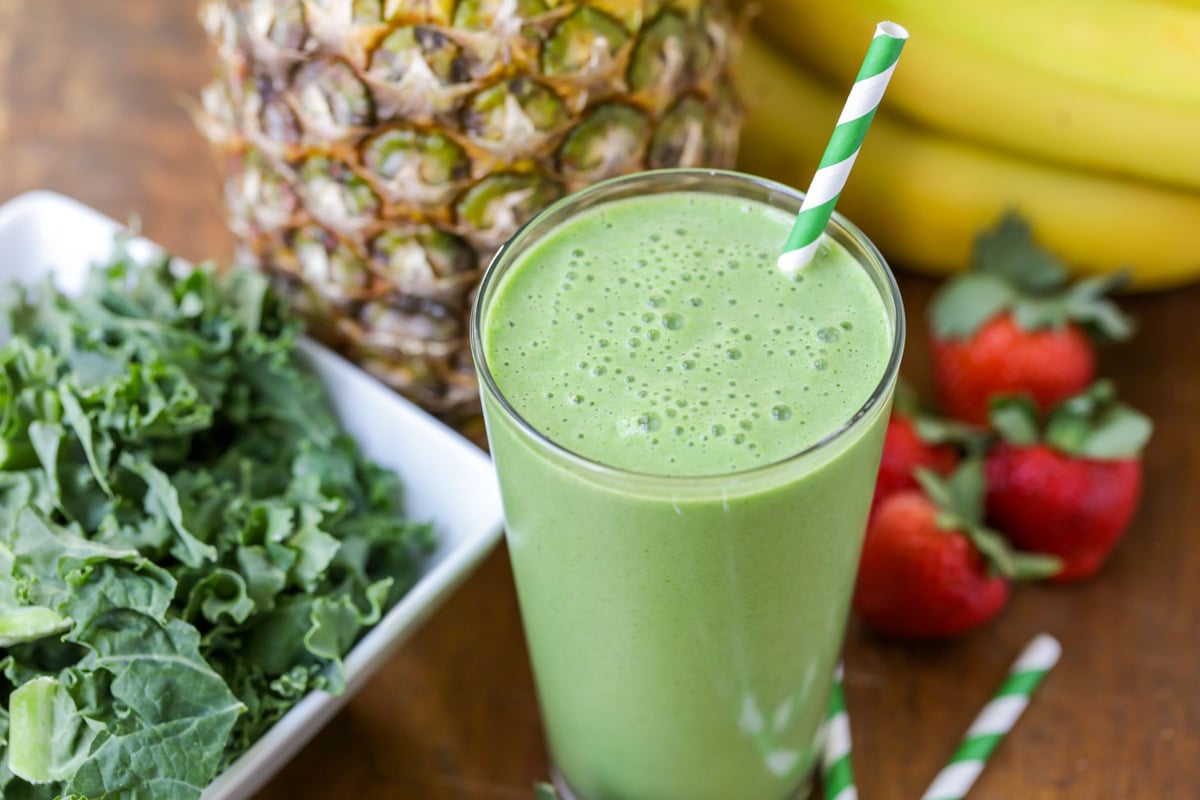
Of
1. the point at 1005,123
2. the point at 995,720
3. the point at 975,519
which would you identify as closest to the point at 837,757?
the point at 995,720

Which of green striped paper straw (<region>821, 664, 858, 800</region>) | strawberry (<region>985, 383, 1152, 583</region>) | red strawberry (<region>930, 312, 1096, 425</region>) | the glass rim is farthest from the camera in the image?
red strawberry (<region>930, 312, 1096, 425</region>)

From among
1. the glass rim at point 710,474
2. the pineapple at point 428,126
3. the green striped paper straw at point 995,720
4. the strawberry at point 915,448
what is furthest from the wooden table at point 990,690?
the glass rim at point 710,474

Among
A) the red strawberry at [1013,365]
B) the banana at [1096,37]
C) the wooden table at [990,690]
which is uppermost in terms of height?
the banana at [1096,37]

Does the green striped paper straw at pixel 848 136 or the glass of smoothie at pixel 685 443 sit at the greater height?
the green striped paper straw at pixel 848 136

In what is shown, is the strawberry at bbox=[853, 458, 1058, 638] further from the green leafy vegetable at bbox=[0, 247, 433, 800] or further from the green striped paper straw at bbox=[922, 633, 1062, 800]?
the green leafy vegetable at bbox=[0, 247, 433, 800]

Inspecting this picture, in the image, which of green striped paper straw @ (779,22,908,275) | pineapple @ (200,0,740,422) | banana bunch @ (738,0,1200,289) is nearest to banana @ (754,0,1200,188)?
banana bunch @ (738,0,1200,289)

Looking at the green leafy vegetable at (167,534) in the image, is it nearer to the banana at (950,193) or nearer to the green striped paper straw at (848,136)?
the green striped paper straw at (848,136)

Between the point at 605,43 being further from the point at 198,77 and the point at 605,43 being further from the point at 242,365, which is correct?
the point at 198,77

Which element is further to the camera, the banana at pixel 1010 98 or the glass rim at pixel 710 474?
the banana at pixel 1010 98
